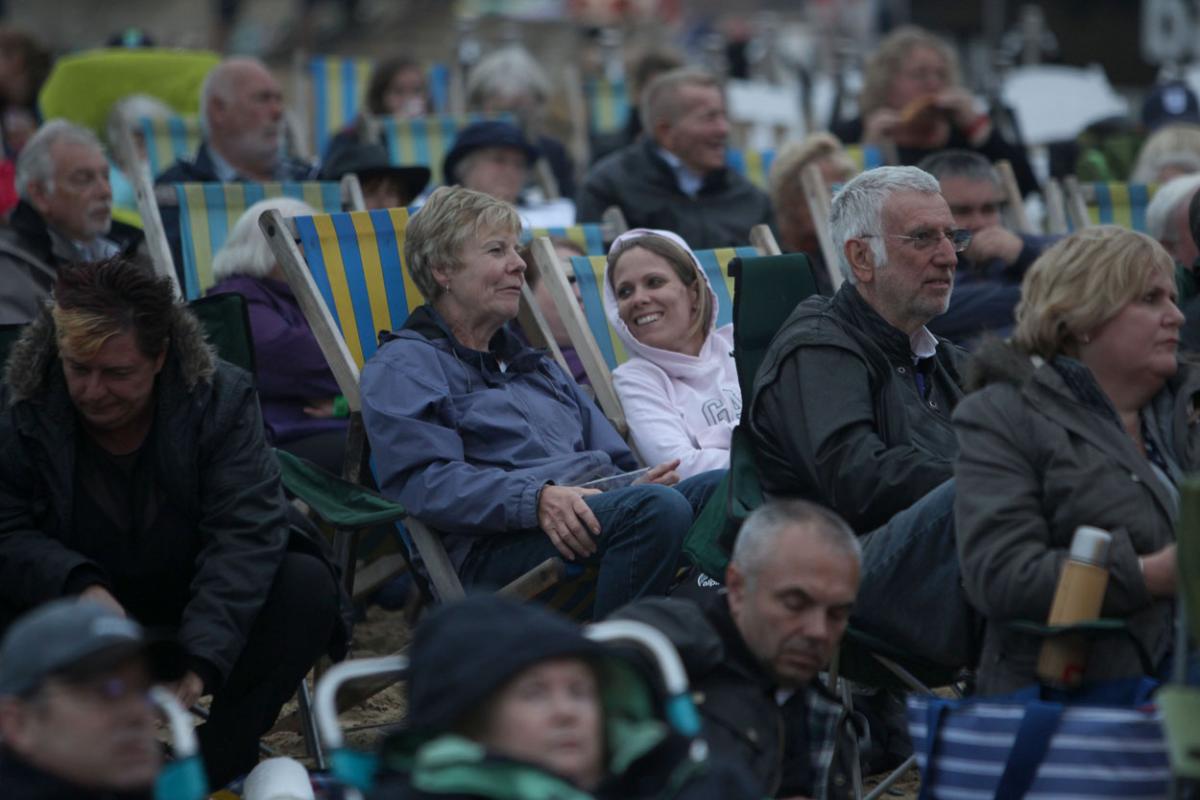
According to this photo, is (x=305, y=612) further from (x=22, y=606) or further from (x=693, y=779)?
(x=693, y=779)

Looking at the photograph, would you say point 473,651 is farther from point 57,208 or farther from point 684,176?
point 684,176

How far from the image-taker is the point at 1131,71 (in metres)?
24.8

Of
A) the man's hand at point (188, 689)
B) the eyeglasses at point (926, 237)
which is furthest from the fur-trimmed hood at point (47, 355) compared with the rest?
the eyeglasses at point (926, 237)

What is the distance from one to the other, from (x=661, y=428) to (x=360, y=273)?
1.01 m

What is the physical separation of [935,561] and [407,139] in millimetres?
6460

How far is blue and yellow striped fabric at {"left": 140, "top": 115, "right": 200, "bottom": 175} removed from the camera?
9.26 m

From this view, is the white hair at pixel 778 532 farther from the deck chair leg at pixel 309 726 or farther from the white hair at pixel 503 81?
the white hair at pixel 503 81

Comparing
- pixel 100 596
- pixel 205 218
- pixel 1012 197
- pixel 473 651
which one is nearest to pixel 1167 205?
pixel 1012 197

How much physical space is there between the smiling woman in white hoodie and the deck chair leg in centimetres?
129

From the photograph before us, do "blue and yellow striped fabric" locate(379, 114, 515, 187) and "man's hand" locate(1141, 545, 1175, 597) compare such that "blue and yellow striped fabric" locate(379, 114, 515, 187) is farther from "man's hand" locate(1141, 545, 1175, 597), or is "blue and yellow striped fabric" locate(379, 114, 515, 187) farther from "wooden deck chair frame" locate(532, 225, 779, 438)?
"man's hand" locate(1141, 545, 1175, 597)

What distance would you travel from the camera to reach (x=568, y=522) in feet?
15.3

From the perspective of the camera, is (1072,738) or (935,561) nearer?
(1072,738)

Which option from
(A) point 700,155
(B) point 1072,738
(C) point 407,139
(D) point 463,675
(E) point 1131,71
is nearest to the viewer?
(D) point 463,675

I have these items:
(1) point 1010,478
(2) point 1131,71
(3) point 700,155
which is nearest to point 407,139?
(3) point 700,155
